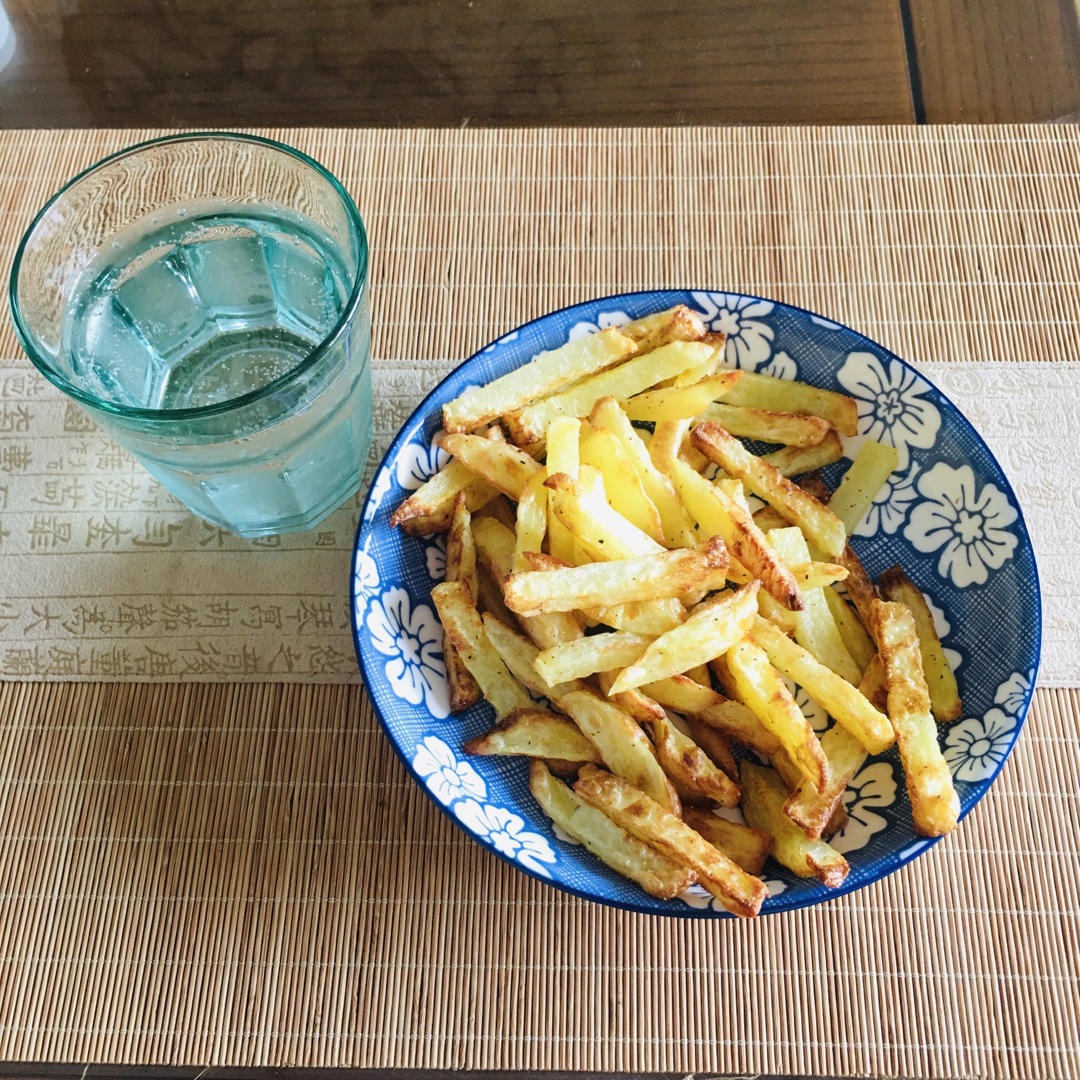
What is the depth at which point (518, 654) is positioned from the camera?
1.54 metres

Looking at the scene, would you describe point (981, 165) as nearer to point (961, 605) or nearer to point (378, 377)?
point (961, 605)

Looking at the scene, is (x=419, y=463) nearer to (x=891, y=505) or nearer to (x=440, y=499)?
(x=440, y=499)

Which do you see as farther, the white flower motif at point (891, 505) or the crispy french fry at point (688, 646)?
the white flower motif at point (891, 505)

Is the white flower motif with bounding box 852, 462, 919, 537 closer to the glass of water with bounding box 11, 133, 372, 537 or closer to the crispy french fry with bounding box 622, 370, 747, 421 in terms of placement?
the crispy french fry with bounding box 622, 370, 747, 421

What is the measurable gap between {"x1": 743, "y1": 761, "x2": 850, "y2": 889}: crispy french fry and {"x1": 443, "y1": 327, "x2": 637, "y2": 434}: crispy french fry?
675 mm

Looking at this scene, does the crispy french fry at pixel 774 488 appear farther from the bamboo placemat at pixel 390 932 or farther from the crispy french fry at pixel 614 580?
the bamboo placemat at pixel 390 932

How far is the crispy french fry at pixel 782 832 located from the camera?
1.40 meters

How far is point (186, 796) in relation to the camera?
1760mm

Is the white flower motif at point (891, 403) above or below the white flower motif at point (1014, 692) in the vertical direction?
above

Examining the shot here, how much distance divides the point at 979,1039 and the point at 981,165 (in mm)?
1764

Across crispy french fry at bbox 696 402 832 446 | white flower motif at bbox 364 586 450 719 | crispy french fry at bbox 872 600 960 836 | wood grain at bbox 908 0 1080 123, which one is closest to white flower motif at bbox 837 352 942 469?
crispy french fry at bbox 696 402 832 446

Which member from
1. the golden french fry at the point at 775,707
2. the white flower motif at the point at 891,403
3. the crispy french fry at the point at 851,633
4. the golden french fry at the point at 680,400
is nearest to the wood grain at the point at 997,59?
the white flower motif at the point at 891,403

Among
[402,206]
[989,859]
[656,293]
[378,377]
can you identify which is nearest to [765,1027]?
[989,859]

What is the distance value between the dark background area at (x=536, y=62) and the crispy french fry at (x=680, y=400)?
3.28 ft
